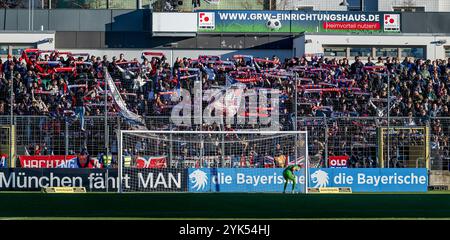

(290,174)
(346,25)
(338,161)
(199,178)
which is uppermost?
(346,25)

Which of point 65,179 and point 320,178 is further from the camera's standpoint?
point 320,178

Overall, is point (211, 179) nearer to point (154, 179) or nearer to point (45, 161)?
point (154, 179)

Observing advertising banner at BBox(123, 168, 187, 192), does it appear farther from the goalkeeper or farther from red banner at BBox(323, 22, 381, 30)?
red banner at BBox(323, 22, 381, 30)

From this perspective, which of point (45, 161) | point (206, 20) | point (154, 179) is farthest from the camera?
point (206, 20)

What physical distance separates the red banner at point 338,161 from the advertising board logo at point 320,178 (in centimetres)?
42

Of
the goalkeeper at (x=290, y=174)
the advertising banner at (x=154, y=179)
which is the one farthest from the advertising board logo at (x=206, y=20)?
the goalkeeper at (x=290, y=174)

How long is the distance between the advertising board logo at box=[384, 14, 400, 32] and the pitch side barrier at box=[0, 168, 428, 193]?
16.3m

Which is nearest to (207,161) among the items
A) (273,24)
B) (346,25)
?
(273,24)

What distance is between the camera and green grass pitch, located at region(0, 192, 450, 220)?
771 inches

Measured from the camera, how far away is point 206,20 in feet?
147

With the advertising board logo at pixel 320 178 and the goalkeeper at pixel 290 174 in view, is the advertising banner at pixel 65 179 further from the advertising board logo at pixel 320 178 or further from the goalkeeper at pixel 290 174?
the advertising board logo at pixel 320 178

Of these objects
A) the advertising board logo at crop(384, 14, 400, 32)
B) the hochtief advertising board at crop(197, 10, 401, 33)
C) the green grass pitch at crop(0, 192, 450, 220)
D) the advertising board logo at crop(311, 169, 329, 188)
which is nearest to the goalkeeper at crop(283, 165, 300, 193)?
the advertising board logo at crop(311, 169, 329, 188)

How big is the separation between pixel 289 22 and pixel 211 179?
57.0 ft
